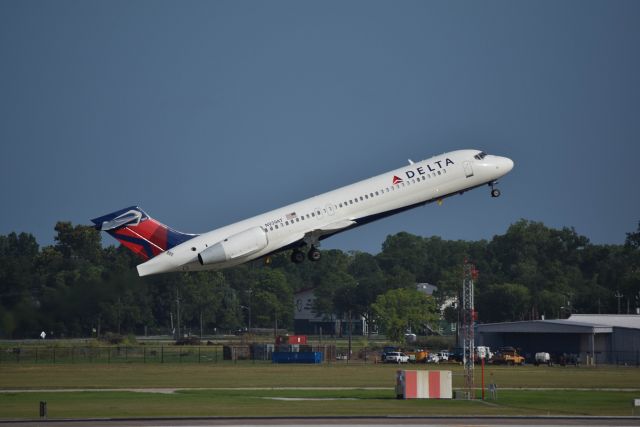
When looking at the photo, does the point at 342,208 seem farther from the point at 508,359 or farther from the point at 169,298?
the point at 169,298

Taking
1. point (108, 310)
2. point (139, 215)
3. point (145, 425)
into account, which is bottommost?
point (145, 425)

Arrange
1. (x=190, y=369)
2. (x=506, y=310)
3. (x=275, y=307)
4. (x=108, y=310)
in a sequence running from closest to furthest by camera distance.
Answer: (x=108, y=310)
(x=190, y=369)
(x=506, y=310)
(x=275, y=307)

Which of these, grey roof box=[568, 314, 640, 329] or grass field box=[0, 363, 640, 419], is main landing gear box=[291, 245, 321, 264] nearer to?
grass field box=[0, 363, 640, 419]

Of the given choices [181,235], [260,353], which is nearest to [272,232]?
[181,235]

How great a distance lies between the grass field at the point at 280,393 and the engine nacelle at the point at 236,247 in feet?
29.8

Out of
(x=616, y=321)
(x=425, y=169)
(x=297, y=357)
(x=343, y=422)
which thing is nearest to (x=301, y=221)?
(x=425, y=169)

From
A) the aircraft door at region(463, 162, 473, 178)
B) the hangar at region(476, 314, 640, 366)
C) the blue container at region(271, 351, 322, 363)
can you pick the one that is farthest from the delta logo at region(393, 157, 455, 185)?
the hangar at region(476, 314, 640, 366)

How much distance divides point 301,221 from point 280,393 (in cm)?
1266

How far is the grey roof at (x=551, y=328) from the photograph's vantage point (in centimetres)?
12875

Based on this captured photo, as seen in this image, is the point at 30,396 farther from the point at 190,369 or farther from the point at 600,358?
the point at 600,358

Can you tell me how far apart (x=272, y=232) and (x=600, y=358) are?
186 feet

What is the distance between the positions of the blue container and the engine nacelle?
120ft

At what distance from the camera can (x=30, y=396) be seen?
7688 cm

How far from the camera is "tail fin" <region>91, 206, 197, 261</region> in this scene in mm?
82375
